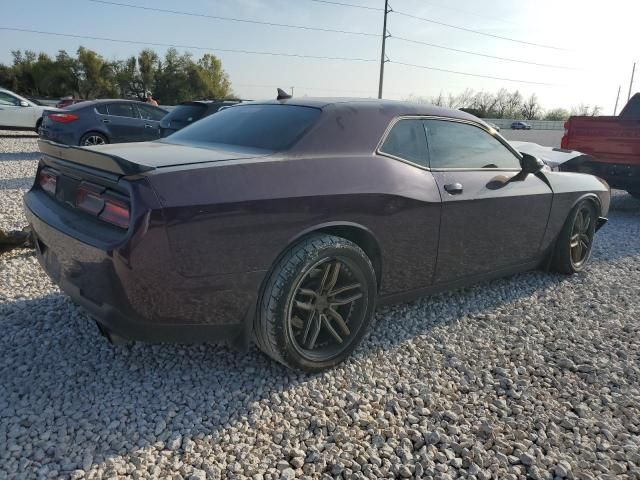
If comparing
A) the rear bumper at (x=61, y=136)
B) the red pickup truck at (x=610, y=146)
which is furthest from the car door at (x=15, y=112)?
the red pickup truck at (x=610, y=146)

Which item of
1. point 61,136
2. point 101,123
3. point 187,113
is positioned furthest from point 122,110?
point 187,113

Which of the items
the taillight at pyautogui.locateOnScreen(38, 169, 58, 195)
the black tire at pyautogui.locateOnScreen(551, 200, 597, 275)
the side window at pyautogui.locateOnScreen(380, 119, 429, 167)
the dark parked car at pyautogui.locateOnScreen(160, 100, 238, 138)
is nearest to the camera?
the taillight at pyautogui.locateOnScreen(38, 169, 58, 195)

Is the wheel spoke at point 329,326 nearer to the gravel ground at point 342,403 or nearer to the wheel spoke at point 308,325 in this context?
the wheel spoke at point 308,325

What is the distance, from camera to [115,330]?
6.87 ft

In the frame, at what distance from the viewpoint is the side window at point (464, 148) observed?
3121 millimetres

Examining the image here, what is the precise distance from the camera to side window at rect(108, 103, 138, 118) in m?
10.6

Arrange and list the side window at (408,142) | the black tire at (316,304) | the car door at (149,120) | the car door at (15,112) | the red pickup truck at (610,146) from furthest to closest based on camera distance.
Answer: the car door at (15,112) → the car door at (149,120) → the red pickup truck at (610,146) → the side window at (408,142) → the black tire at (316,304)

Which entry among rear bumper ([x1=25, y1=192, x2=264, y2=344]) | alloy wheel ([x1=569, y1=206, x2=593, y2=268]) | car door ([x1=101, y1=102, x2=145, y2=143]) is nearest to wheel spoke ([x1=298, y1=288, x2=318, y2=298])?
rear bumper ([x1=25, y1=192, x2=264, y2=344])

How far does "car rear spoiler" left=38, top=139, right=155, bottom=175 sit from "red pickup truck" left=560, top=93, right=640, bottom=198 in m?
7.11

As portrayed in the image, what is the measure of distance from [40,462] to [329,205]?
5.39 ft

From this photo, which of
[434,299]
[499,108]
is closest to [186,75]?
[499,108]

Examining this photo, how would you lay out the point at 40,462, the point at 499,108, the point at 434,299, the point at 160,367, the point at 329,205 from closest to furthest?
the point at 40,462
the point at 329,205
the point at 160,367
the point at 434,299
the point at 499,108

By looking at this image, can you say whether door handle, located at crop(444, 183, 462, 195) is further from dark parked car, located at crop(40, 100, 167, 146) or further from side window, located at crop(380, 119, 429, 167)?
dark parked car, located at crop(40, 100, 167, 146)

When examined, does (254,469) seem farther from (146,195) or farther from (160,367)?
(146,195)
